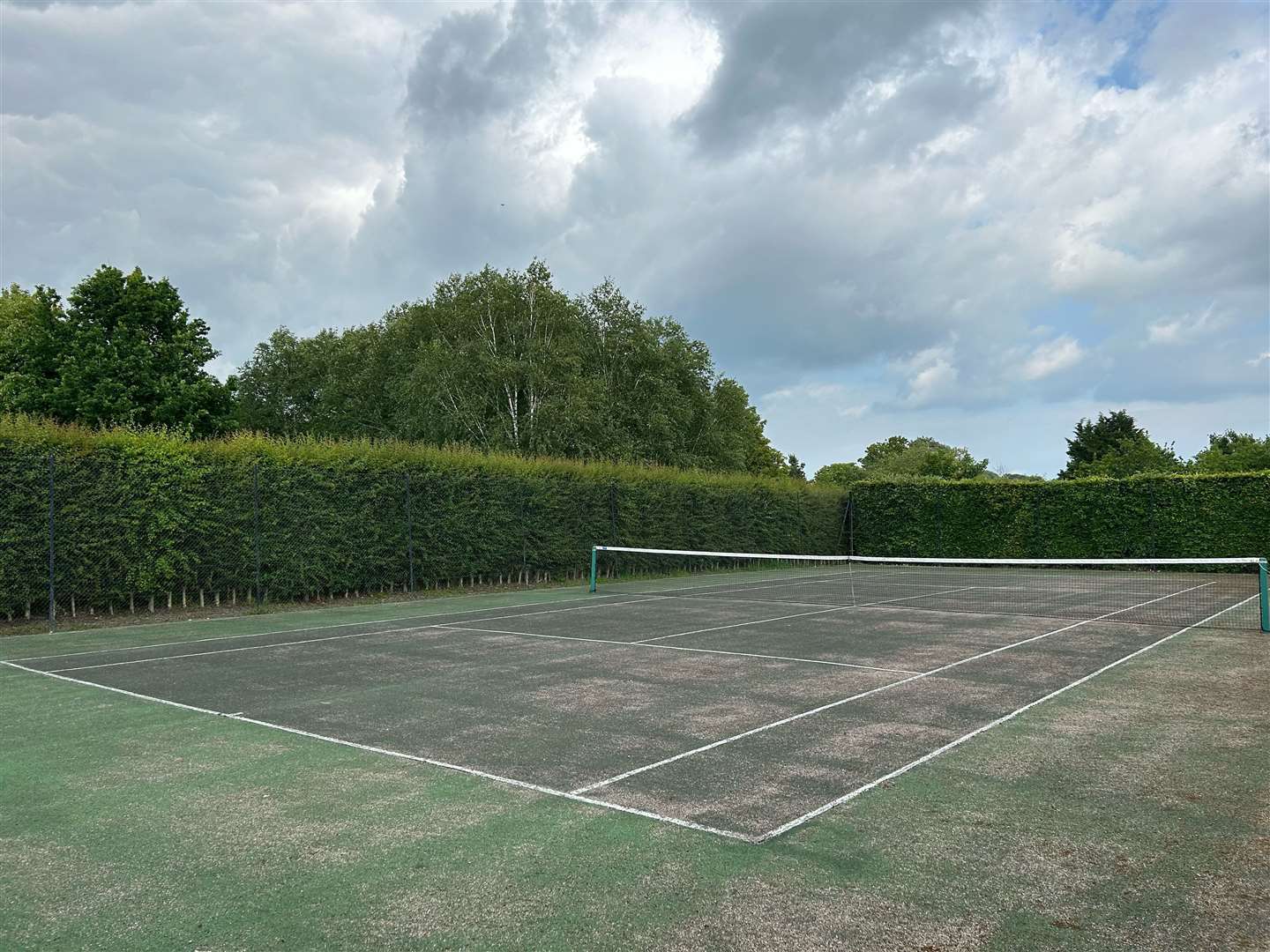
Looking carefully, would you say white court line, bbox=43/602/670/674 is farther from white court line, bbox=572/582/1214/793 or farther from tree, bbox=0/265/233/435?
tree, bbox=0/265/233/435

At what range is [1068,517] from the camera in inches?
1187

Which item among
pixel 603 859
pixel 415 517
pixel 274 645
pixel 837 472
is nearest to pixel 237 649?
pixel 274 645

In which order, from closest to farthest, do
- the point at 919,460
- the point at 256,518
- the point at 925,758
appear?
the point at 925,758
the point at 256,518
the point at 919,460

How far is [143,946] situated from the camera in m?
3.19

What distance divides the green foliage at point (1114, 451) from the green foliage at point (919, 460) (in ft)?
19.6

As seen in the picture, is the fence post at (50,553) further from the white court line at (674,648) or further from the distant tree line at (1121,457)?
the distant tree line at (1121,457)

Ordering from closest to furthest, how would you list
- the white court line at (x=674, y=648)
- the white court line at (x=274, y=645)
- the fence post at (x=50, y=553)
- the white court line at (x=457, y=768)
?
the white court line at (x=457, y=768) → the white court line at (x=674, y=648) → the white court line at (x=274, y=645) → the fence post at (x=50, y=553)

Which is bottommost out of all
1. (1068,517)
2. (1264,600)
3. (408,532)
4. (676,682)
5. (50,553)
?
(676,682)

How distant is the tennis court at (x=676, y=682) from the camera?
210 inches

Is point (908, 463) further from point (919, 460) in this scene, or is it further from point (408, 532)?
point (408, 532)

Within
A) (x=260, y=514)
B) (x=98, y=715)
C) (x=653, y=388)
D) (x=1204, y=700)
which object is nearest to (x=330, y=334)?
(x=653, y=388)

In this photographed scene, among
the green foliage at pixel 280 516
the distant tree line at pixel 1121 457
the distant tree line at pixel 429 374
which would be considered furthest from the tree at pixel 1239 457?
the green foliage at pixel 280 516

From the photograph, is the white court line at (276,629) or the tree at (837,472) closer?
the white court line at (276,629)

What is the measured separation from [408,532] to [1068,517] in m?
22.6
